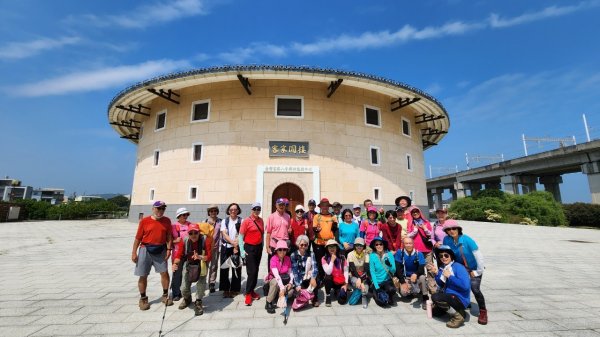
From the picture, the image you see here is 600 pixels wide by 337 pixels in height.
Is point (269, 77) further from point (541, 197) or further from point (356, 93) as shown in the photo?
point (541, 197)

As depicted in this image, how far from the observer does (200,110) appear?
14828 millimetres

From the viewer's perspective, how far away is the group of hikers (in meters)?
3.93

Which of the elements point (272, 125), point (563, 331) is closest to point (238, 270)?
point (563, 331)

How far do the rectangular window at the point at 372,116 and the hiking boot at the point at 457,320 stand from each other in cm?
1235

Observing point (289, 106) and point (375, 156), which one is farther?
point (375, 156)

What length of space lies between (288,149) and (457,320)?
10702 millimetres

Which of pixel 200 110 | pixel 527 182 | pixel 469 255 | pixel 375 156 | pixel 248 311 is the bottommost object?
pixel 248 311

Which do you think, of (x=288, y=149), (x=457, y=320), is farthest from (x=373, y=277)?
(x=288, y=149)

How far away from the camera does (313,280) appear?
4328 mm

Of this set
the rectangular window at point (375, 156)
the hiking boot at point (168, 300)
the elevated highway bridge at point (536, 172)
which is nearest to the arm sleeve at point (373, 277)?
the hiking boot at point (168, 300)

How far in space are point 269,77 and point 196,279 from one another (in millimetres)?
10894

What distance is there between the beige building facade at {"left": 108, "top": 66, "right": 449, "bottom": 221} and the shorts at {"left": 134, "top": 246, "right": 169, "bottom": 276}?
8.71 metres

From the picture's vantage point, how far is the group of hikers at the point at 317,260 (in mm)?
3930

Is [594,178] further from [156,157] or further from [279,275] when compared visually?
[156,157]
